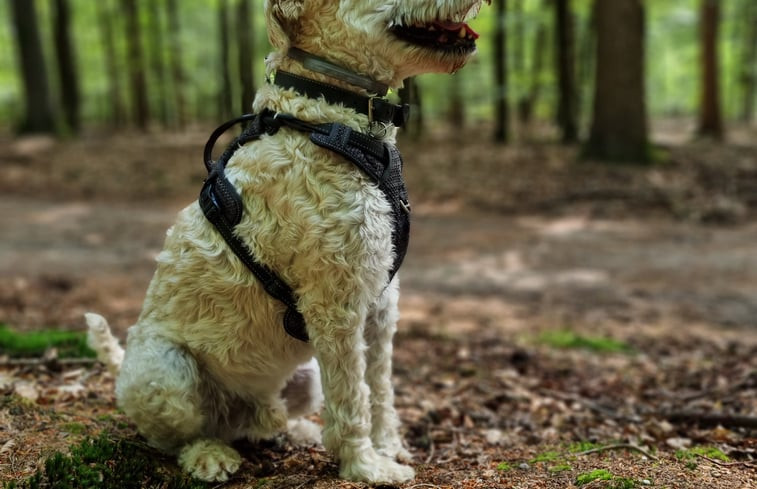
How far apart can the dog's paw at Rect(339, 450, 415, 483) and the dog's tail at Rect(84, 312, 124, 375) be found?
156cm

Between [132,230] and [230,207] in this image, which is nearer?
[230,207]

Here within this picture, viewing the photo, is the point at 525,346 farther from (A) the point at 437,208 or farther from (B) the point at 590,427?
(A) the point at 437,208

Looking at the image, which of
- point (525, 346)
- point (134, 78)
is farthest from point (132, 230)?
point (134, 78)

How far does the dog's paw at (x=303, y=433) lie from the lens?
4.02m

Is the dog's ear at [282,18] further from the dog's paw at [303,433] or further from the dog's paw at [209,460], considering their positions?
the dog's paw at [303,433]

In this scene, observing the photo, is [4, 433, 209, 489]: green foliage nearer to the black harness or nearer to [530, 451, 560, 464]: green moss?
the black harness

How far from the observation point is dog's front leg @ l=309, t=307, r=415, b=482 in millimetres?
3086

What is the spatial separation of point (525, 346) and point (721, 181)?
9285 mm

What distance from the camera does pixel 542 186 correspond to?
A: 45.6 ft

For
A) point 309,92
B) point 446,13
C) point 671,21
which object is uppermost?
point 671,21

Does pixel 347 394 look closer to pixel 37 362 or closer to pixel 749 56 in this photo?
pixel 37 362

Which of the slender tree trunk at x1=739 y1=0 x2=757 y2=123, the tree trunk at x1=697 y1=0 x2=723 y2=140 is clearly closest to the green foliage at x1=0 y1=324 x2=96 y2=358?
the tree trunk at x1=697 y1=0 x2=723 y2=140

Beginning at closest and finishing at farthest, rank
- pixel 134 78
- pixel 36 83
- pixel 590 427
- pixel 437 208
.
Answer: pixel 590 427 < pixel 437 208 < pixel 36 83 < pixel 134 78

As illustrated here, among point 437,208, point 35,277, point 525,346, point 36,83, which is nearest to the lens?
point 525,346
